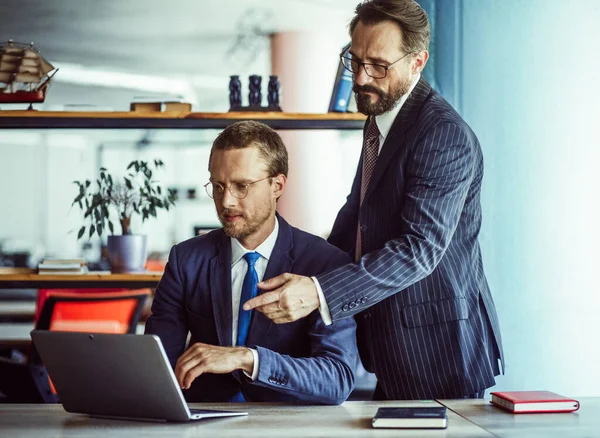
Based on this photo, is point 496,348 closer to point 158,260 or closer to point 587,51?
point 587,51

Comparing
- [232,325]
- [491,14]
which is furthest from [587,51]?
[232,325]

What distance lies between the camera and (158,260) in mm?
4957

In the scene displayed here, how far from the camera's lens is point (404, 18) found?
2205mm

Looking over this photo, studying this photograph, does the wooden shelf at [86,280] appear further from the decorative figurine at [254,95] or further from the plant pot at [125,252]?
the decorative figurine at [254,95]

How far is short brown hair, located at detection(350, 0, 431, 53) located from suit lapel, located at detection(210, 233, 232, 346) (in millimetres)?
740

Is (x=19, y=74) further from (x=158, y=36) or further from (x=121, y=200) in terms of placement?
(x=158, y=36)

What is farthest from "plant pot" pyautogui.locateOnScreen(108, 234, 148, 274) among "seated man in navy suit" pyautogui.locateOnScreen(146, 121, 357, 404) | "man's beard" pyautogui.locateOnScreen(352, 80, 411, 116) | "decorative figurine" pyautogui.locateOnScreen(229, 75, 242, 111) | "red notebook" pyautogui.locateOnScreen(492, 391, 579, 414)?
"red notebook" pyautogui.locateOnScreen(492, 391, 579, 414)

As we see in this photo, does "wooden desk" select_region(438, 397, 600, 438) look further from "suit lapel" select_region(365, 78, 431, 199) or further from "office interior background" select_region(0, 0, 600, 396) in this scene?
"office interior background" select_region(0, 0, 600, 396)

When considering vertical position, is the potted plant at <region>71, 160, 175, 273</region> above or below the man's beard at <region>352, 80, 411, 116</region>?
below

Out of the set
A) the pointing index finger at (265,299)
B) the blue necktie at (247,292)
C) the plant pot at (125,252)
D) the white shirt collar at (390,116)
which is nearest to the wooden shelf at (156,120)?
the plant pot at (125,252)

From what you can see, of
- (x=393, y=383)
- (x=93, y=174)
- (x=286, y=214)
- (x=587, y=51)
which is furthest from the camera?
(x=286, y=214)

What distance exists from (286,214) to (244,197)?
3.68m

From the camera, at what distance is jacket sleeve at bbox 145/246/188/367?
88.6 inches

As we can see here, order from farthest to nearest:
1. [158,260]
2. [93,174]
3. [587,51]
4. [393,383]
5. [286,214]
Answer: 1. [286,214]
2. [93,174]
3. [158,260]
4. [587,51]
5. [393,383]
